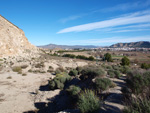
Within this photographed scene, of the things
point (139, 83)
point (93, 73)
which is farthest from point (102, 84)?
point (93, 73)

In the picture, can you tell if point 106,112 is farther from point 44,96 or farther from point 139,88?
point 44,96

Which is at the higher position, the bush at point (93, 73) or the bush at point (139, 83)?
the bush at point (139, 83)

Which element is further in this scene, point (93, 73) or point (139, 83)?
point (93, 73)

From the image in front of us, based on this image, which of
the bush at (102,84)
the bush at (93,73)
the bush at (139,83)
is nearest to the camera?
the bush at (139,83)

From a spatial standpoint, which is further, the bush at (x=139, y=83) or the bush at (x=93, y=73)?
the bush at (x=93, y=73)

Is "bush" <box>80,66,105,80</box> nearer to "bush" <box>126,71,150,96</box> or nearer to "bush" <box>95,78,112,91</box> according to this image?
"bush" <box>95,78,112,91</box>

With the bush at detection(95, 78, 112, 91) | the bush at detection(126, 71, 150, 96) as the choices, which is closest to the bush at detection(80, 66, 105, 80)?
the bush at detection(95, 78, 112, 91)

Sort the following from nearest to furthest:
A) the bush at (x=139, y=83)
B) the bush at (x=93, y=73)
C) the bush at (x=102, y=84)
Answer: the bush at (x=139, y=83), the bush at (x=102, y=84), the bush at (x=93, y=73)

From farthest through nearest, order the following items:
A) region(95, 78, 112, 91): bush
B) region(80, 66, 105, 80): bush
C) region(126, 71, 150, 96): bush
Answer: region(80, 66, 105, 80): bush, region(95, 78, 112, 91): bush, region(126, 71, 150, 96): bush

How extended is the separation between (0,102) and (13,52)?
1011 inches

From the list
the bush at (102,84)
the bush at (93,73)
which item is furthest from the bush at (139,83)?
the bush at (93,73)

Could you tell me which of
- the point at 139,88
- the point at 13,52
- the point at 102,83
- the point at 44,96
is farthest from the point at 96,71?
the point at 13,52

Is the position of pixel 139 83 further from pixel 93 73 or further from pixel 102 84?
pixel 93 73

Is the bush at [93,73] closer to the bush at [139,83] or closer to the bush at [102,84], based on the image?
the bush at [102,84]
